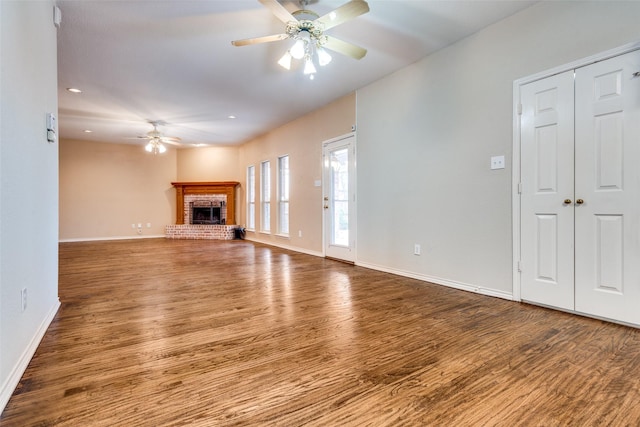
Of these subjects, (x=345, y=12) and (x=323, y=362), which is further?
(x=345, y=12)

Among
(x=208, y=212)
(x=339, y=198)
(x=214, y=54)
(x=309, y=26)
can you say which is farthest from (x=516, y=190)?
(x=208, y=212)

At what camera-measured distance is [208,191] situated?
30.1 ft

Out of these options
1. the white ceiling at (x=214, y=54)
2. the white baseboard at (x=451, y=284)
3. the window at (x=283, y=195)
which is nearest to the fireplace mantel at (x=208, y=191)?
the window at (x=283, y=195)

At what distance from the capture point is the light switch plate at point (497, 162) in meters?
2.99

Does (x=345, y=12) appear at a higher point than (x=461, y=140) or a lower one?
higher

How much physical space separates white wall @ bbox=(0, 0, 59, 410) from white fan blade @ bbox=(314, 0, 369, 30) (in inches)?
74.0

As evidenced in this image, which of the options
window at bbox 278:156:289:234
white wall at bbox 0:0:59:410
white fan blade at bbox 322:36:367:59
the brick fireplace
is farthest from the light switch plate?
the brick fireplace

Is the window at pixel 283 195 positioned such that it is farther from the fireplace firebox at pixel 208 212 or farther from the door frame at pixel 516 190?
the door frame at pixel 516 190

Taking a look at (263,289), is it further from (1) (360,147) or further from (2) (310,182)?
(2) (310,182)

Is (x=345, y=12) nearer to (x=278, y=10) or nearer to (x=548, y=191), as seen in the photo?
(x=278, y=10)

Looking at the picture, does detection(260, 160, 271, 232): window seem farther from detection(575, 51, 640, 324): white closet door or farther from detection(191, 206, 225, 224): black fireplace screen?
detection(575, 51, 640, 324): white closet door

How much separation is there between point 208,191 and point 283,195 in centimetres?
327

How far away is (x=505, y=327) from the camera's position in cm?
229

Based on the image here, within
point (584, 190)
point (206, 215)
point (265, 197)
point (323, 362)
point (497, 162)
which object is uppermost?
point (497, 162)
